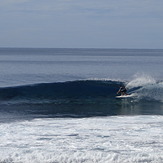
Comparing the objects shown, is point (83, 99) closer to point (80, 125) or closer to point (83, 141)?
point (80, 125)

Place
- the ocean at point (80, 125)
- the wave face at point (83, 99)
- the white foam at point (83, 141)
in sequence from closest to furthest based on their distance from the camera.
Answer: the white foam at point (83, 141)
the ocean at point (80, 125)
the wave face at point (83, 99)

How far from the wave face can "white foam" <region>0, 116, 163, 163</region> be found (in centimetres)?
420

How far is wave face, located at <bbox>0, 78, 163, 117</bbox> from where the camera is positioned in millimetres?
26688

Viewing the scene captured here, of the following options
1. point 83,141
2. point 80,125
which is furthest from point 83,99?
point 83,141

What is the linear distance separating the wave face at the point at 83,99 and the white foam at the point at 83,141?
13.8 feet

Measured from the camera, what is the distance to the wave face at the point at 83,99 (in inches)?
1051

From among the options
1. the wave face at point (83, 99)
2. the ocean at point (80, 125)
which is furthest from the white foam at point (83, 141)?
the wave face at point (83, 99)

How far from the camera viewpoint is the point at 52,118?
2334cm

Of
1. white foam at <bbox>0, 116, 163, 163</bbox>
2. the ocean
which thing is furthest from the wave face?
white foam at <bbox>0, 116, 163, 163</bbox>

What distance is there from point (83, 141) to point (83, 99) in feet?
51.6

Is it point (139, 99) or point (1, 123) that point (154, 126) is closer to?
point (1, 123)

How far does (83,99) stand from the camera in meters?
32.7

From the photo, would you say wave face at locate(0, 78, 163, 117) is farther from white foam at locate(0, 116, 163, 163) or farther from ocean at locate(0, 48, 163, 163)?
white foam at locate(0, 116, 163, 163)

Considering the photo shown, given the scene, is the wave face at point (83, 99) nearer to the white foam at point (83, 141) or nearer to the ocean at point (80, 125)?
the ocean at point (80, 125)
